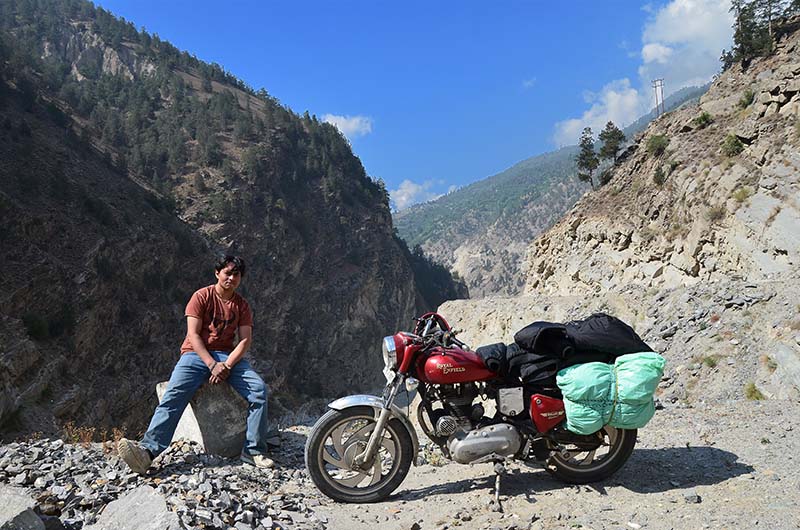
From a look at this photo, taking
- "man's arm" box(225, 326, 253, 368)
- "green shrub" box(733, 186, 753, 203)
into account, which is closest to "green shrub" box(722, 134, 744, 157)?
"green shrub" box(733, 186, 753, 203)

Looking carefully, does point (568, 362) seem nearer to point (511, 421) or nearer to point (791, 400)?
point (511, 421)

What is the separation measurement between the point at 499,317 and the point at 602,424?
17.3 m

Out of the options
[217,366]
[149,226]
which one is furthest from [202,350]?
[149,226]

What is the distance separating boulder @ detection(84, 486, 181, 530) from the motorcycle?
3.77 feet

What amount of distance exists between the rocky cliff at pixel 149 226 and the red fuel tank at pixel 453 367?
72.8 ft

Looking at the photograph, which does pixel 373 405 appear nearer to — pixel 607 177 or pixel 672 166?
pixel 672 166

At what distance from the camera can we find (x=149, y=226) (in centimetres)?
4125

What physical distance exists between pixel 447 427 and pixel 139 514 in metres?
2.22

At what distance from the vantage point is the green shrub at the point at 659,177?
76.3 ft

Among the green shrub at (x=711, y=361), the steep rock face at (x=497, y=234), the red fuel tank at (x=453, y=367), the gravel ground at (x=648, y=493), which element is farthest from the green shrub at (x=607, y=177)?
the steep rock face at (x=497, y=234)

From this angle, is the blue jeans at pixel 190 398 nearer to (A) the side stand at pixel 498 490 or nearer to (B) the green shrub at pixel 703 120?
(A) the side stand at pixel 498 490

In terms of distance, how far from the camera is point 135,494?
3430mm

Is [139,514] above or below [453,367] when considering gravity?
below

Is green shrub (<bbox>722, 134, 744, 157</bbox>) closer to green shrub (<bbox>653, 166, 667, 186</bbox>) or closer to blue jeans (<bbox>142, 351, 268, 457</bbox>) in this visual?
green shrub (<bbox>653, 166, 667, 186</bbox>)
